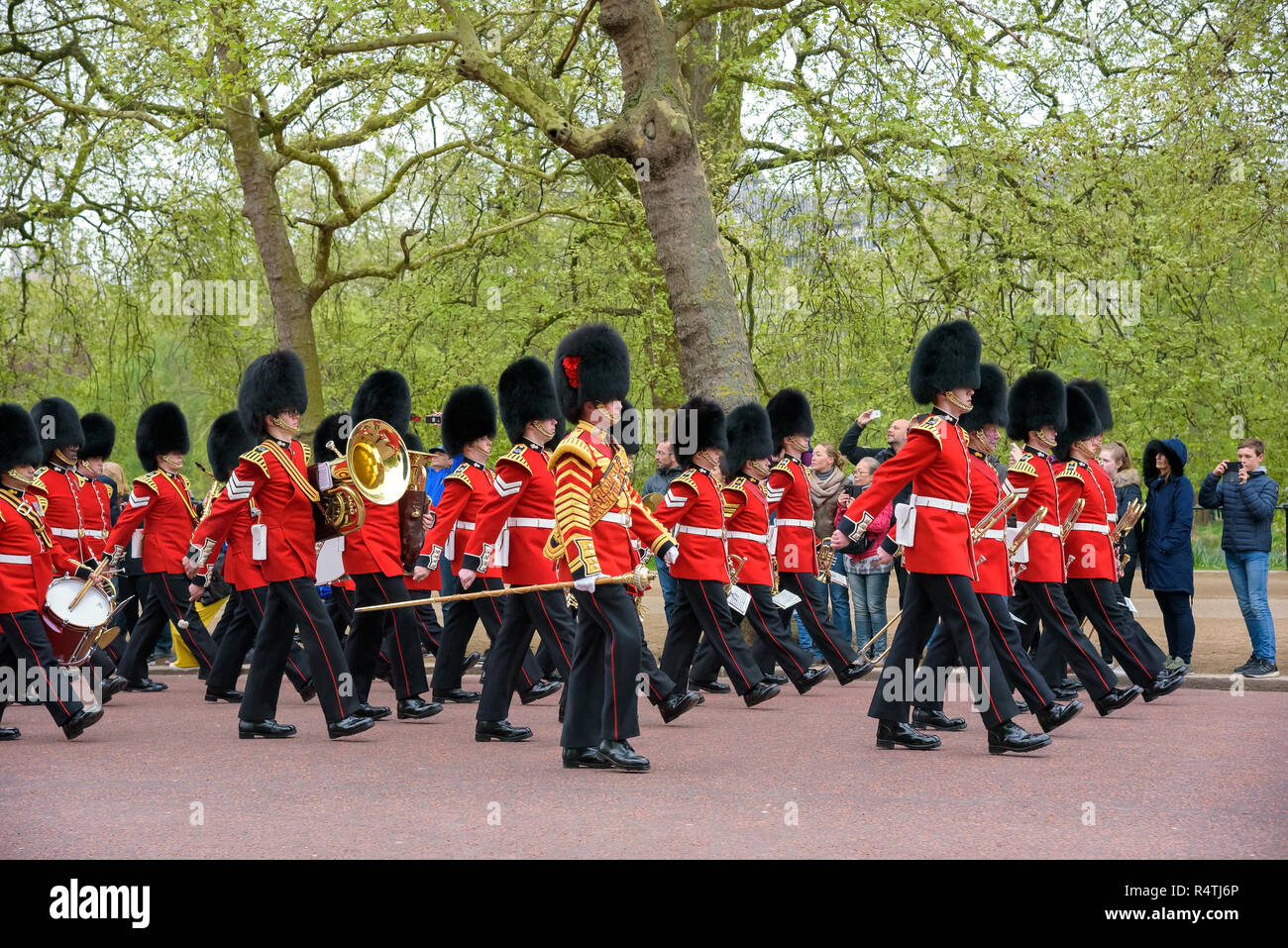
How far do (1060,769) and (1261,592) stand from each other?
467 cm

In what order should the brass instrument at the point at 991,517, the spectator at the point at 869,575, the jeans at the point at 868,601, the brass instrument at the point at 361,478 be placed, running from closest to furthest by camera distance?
the brass instrument at the point at 991,517 < the brass instrument at the point at 361,478 < the spectator at the point at 869,575 < the jeans at the point at 868,601

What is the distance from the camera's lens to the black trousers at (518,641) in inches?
306

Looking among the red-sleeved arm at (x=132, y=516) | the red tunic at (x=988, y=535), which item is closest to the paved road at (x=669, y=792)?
the red tunic at (x=988, y=535)

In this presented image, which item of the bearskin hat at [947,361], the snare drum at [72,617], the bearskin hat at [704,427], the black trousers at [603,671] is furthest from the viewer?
the bearskin hat at [704,427]

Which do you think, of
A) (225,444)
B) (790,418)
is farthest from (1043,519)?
(225,444)

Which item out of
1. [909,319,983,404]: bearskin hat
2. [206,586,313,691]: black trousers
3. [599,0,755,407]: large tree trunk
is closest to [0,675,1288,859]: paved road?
[206,586,313,691]: black trousers

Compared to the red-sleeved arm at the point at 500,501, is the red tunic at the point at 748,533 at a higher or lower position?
lower

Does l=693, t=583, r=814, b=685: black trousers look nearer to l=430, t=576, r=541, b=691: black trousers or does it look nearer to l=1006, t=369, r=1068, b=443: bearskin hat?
l=430, t=576, r=541, b=691: black trousers

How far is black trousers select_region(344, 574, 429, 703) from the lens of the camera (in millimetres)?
8969

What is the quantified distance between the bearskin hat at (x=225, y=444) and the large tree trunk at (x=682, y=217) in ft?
11.1

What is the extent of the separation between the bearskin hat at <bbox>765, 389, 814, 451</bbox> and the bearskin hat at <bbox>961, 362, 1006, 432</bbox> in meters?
2.16

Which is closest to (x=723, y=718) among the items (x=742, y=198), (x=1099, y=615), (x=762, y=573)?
(x=762, y=573)

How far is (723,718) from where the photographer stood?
898 cm

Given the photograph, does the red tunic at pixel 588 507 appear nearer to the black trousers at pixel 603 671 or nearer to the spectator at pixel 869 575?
the black trousers at pixel 603 671
